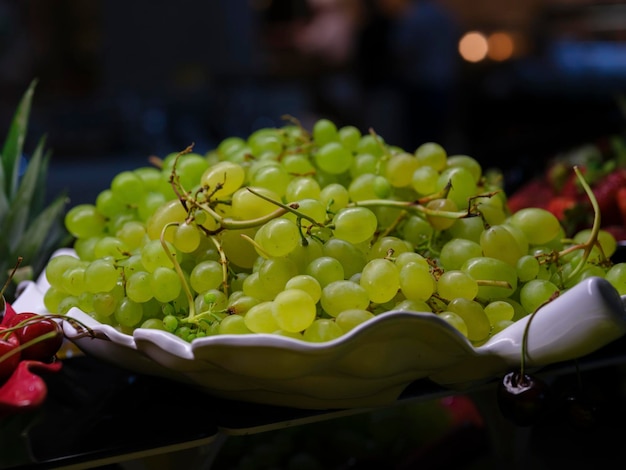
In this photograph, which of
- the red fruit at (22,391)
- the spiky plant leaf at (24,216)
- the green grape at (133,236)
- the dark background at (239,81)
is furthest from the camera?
the dark background at (239,81)

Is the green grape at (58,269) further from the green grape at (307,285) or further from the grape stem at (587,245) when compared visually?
the grape stem at (587,245)

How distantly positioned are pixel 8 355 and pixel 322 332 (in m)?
0.22

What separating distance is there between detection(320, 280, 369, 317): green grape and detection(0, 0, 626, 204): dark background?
1.70 metres

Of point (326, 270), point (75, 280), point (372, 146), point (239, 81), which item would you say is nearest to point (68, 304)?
point (75, 280)

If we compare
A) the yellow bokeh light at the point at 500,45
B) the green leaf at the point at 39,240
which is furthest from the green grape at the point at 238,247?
the yellow bokeh light at the point at 500,45

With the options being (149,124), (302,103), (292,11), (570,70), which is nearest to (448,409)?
(149,124)

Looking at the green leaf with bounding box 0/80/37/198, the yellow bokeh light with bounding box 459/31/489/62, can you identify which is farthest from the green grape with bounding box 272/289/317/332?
the yellow bokeh light with bounding box 459/31/489/62

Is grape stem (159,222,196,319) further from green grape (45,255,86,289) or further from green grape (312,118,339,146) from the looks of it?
green grape (312,118,339,146)

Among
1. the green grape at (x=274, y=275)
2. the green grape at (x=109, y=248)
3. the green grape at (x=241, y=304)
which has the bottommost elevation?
the green grape at (x=109, y=248)

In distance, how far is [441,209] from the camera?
636 millimetres

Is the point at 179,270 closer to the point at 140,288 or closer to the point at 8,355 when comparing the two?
the point at 140,288

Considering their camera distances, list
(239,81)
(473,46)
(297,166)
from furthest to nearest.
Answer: (473,46) < (239,81) < (297,166)

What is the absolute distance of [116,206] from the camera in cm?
73

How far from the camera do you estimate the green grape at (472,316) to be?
557 millimetres
